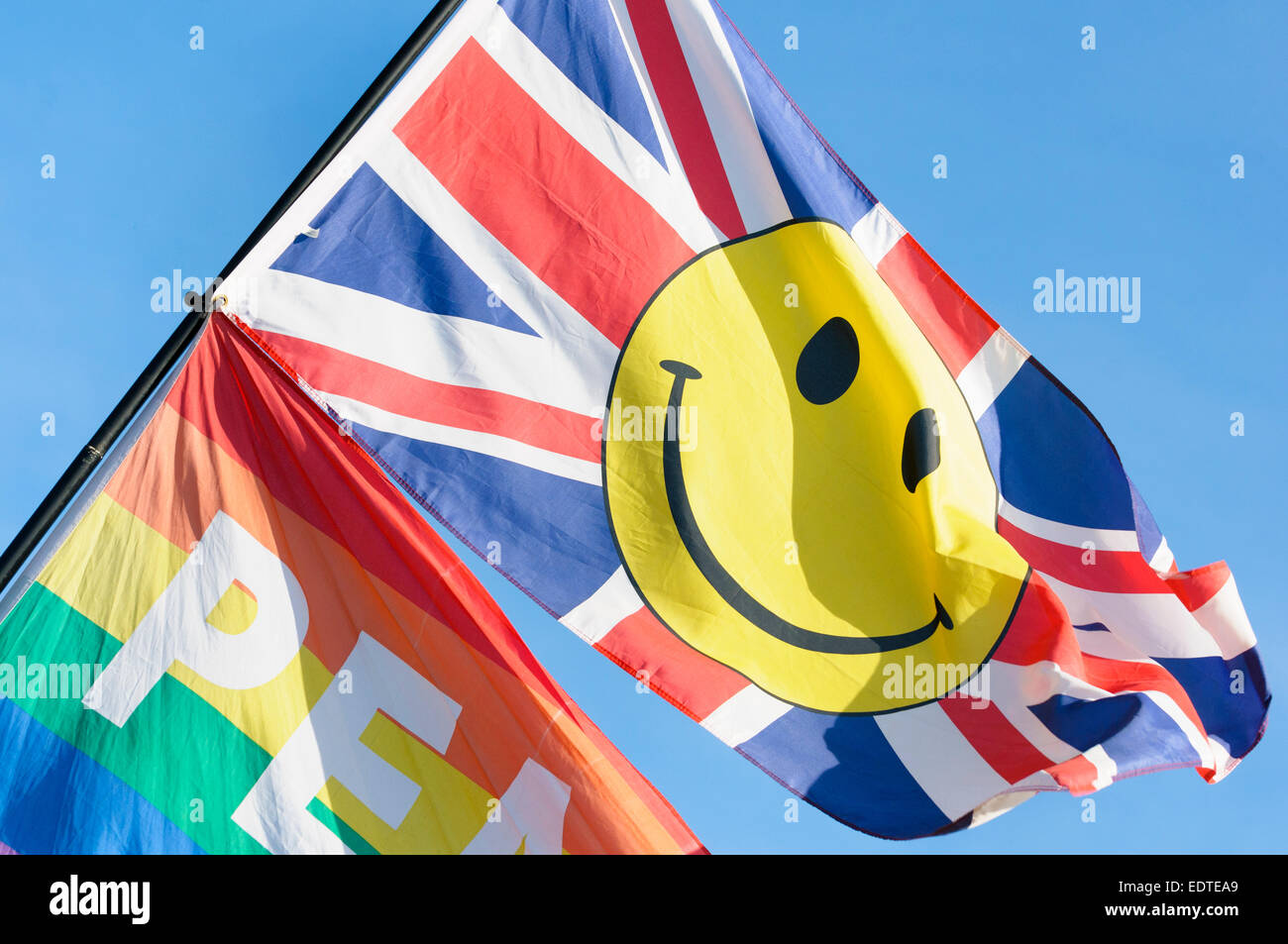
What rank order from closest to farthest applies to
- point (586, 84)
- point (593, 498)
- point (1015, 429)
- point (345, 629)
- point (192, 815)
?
point (192, 815) < point (345, 629) < point (593, 498) < point (586, 84) < point (1015, 429)

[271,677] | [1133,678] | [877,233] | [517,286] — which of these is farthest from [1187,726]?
[271,677]

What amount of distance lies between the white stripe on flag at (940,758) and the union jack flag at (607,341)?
0.02 m

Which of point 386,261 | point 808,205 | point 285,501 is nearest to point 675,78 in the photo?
point 808,205

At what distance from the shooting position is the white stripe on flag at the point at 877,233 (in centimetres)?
937

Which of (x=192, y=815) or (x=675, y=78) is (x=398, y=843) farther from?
(x=675, y=78)

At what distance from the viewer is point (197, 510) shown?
302 inches

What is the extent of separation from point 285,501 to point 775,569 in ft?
9.42

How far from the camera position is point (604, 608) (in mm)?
8195

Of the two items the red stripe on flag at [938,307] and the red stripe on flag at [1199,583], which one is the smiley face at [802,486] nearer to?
the red stripe on flag at [938,307]

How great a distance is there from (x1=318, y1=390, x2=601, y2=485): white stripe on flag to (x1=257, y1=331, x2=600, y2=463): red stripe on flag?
1.2 inches

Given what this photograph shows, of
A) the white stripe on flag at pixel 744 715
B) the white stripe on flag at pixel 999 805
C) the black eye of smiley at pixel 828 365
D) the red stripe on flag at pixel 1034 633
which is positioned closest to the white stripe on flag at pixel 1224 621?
the red stripe on flag at pixel 1034 633

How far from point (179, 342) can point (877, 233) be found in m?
4.54

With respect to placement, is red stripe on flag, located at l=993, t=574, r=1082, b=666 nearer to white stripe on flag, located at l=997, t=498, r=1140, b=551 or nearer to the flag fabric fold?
white stripe on flag, located at l=997, t=498, r=1140, b=551

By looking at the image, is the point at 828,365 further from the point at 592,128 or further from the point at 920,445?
the point at 592,128
